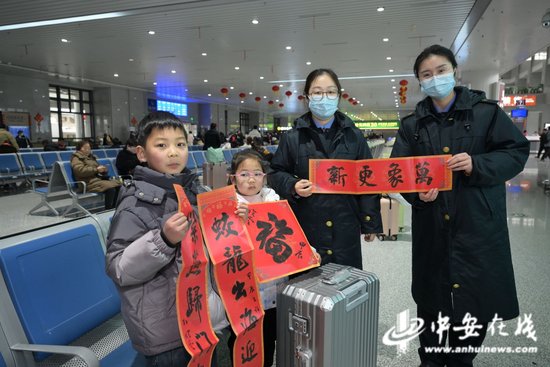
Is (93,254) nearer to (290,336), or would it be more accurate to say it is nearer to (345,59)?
(290,336)

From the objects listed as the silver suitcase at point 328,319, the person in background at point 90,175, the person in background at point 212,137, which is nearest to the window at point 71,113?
the person in background at point 212,137

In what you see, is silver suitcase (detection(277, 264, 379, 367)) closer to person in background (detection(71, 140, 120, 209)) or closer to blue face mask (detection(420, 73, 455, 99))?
blue face mask (detection(420, 73, 455, 99))

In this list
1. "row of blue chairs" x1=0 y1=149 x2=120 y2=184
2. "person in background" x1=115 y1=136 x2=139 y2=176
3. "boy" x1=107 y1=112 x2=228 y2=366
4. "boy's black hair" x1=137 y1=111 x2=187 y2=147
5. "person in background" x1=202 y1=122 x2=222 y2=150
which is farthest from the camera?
"person in background" x1=202 y1=122 x2=222 y2=150

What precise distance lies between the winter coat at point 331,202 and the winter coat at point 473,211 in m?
0.32

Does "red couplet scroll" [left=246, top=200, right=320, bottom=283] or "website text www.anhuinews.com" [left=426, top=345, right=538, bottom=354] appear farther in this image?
"website text www.anhuinews.com" [left=426, top=345, right=538, bottom=354]

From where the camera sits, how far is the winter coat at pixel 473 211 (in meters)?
1.67

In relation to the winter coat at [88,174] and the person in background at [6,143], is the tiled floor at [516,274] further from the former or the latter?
the person in background at [6,143]

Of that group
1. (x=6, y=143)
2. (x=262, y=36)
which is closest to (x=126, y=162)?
(x=6, y=143)

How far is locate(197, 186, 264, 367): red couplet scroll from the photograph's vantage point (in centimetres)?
132

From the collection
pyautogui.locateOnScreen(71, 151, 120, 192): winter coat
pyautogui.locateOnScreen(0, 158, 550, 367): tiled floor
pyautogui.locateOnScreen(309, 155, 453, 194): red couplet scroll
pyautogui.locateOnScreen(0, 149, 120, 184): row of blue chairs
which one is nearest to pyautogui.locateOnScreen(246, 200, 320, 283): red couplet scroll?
pyautogui.locateOnScreen(309, 155, 453, 194): red couplet scroll

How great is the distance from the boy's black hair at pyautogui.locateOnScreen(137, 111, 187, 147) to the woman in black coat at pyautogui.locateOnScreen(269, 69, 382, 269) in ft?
2.20

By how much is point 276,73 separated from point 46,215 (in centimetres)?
1148

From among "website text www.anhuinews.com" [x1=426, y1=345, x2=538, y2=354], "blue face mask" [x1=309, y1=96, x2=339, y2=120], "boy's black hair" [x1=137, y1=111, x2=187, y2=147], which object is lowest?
"website text www.anhuinews.com" [x1=426, y1=345, x2=538, y2=354]

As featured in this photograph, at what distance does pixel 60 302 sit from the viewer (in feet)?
5.09
